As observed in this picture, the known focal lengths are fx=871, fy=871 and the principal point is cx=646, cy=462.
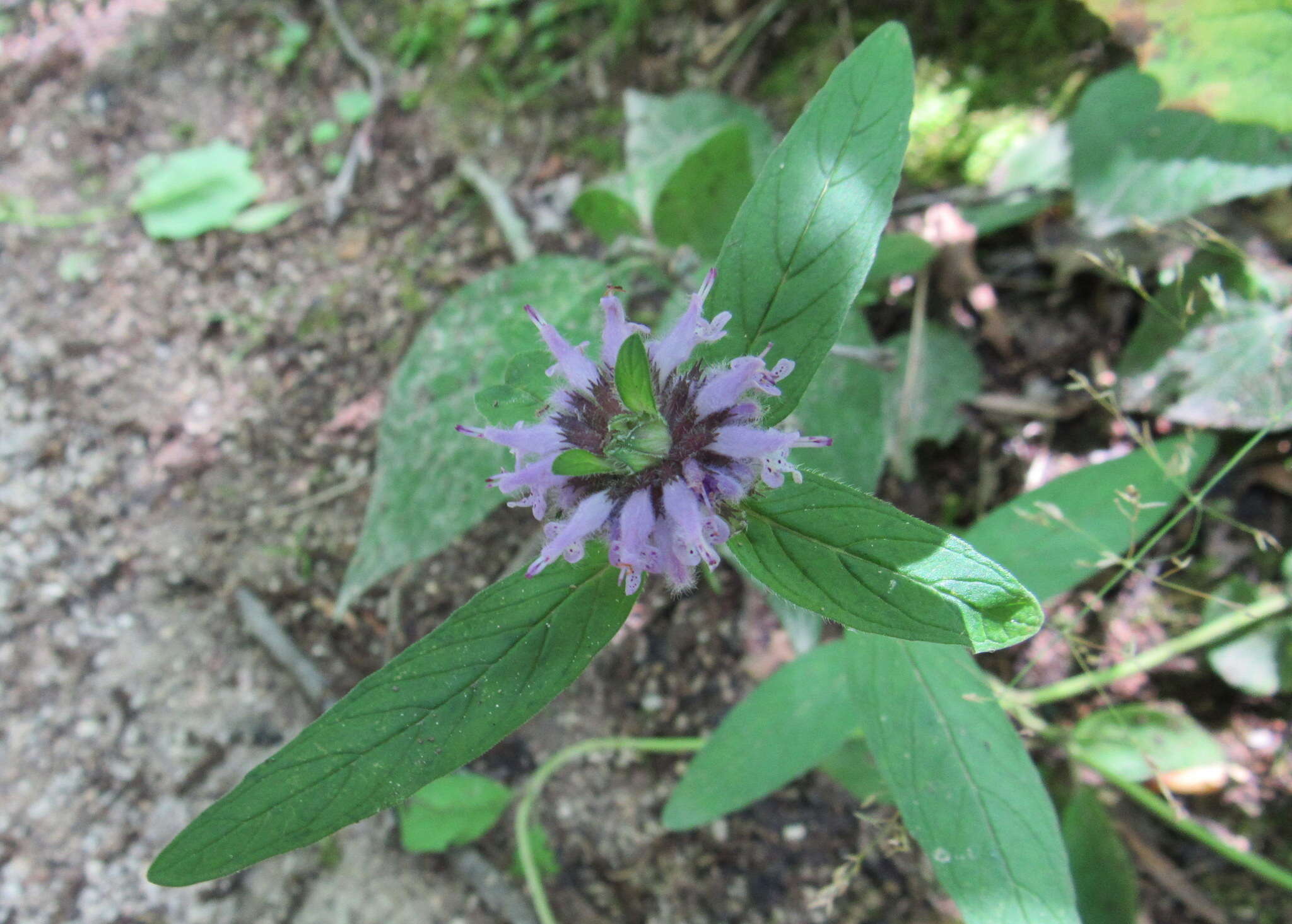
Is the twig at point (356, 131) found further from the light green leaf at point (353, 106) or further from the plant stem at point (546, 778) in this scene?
the plant stem at point (546, 778)

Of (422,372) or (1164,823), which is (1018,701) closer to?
(1164,823)

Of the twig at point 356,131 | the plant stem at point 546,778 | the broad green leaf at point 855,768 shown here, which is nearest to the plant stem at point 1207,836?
the broad green leaf at point 855,768

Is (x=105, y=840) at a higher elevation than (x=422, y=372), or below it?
below

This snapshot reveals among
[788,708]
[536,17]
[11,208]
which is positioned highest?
[11,208]

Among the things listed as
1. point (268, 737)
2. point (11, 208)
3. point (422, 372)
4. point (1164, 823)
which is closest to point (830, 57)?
point (422, 372)

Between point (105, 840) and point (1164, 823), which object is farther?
point (105, 840)

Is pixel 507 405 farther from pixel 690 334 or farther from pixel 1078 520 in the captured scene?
pixel 1078 520

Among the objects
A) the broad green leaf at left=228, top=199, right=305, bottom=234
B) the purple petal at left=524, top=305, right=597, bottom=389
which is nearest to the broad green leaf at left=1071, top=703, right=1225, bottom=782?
the purple petal at left=524, top=305, right=597, bottom=389

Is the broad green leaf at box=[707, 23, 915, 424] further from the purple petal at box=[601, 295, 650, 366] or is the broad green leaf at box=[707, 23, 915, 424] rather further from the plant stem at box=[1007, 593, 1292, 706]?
the plant stem at box=[1007, 593, 1292, 706]
